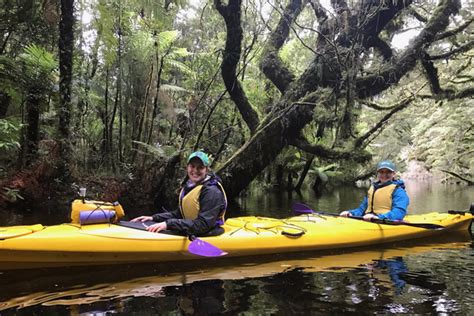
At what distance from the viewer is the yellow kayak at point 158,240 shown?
4.04 metres

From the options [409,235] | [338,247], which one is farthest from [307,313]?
[409,235]

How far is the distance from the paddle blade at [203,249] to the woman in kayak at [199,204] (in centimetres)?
22

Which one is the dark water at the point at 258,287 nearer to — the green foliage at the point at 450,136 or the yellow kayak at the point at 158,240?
the yellow kayak at the point at 158,240

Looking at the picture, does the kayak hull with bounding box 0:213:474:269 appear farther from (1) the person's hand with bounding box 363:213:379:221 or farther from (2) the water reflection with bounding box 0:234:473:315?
(1) the person's hand with bounding box 363:213:379:221

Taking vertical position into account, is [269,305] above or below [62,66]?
below

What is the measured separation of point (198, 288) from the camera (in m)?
3.87

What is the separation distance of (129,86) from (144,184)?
2423mm

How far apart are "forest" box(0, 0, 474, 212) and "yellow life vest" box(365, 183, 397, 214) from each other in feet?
6.79

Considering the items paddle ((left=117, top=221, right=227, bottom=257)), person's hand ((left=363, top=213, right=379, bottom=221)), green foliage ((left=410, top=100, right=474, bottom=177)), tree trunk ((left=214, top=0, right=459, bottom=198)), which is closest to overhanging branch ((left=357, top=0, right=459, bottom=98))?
tree trunk ((left=214, top=0, right=459, bottom=198))

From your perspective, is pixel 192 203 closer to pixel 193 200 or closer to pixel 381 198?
pixel 193 200

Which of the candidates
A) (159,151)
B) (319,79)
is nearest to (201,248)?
(159,151)

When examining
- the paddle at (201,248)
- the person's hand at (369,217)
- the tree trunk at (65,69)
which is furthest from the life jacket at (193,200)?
the tree trunk at (65,69)

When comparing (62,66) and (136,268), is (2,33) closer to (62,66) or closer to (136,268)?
(62,66)

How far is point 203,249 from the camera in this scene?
4297 millimetres
